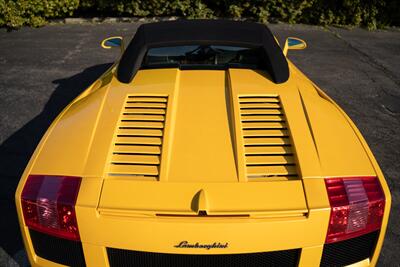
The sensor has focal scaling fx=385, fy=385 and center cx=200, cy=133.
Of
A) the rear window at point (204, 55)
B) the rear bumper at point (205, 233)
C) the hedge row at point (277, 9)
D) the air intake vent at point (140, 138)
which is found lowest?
the hedge row at point (277, 9)

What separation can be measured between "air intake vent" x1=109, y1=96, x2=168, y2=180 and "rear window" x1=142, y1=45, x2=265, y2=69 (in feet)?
1.87

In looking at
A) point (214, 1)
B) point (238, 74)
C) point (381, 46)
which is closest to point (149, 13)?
point (214, 1)

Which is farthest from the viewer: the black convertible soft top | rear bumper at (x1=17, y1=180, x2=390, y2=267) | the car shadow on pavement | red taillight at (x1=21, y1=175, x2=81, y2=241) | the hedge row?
the hedge row

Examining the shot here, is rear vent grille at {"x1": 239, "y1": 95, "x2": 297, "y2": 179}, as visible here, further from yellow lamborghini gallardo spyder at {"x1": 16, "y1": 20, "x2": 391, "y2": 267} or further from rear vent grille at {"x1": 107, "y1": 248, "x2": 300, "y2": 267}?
rear vent grille at {"x1": 107, "y1": 248, "x2": 300, "y2": 267}

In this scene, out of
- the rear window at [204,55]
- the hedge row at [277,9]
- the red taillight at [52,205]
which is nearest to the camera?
the red taillight at [52,205]

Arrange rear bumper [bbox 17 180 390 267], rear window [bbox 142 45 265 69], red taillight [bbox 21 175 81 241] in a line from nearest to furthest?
rear bumper [bbox 17 180 390 267], red taillight [bbox 21 175 81 241], rear window [bbox 142 45 265 69]

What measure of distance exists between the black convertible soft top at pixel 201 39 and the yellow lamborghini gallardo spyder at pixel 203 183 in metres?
0.23

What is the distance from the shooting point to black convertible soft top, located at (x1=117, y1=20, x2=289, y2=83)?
2721 mm

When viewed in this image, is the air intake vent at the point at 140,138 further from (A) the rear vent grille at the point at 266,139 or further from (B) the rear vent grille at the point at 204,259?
(A) the rear vent grille at the point at 266,139

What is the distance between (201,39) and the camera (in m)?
2.87

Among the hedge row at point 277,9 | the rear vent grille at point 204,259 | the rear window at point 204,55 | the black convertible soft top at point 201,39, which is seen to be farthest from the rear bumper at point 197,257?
the hedge row at point 277,9

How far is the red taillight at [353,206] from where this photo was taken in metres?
1.78

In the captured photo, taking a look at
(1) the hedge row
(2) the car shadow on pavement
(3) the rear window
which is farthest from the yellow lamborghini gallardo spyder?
(1) the hedge row

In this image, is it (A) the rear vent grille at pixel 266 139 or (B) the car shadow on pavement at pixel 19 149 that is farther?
(B) the car shadow on pavement at pixel 19 149
